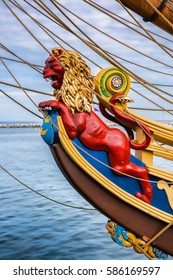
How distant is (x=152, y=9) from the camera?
3.37 metres

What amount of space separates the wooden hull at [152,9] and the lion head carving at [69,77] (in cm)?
66

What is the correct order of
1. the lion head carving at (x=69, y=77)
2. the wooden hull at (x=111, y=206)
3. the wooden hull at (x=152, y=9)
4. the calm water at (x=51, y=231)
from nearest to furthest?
the wooden hull at (x=152, y=9) → the lion head carving at (x=69, y=77) → the wooden hull at (x=111, y=206) → the calm water at (x=51, y=231)

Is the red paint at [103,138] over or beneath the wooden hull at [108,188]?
over

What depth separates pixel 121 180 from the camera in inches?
152

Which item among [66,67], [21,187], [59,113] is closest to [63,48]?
[66,67]

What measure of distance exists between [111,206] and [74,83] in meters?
1.21

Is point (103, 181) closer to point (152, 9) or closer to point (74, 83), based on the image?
point (74, 83)

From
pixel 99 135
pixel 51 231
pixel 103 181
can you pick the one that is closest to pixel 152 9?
pixel 99 135

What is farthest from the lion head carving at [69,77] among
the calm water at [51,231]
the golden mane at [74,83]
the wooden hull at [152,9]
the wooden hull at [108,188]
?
the calm water at [51,231]

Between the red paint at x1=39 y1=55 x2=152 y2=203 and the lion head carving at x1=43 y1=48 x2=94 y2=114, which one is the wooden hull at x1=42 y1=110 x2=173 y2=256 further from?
the lion head carving at x1=43 y1=48 x2=94 y2=114

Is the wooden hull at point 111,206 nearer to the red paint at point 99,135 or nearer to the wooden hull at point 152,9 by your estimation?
the red paint at point 99,135

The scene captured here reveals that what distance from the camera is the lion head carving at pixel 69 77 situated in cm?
360
